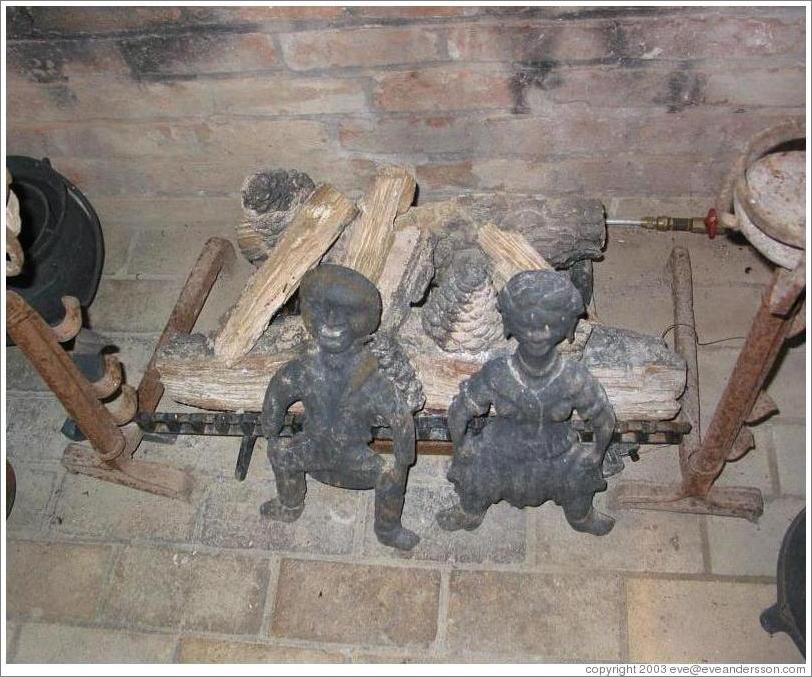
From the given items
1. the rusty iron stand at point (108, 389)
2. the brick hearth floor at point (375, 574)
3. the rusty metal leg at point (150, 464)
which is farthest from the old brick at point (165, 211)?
the brick hearth floor at point (375, 574)

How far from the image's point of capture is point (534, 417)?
2172 mm

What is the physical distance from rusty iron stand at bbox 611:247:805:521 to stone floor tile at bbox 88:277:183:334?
2.08 meters

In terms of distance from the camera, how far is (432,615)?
98.9 inches

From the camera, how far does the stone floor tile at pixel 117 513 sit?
108 inches

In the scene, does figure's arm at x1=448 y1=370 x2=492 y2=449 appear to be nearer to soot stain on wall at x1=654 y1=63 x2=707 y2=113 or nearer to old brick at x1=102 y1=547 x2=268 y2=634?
old brick at x1=102 y1=547 x2=268 y2=634

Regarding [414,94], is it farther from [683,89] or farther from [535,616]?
[535,616]

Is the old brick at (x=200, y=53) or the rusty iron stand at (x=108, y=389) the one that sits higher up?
the old brick at (x=200, y=53)

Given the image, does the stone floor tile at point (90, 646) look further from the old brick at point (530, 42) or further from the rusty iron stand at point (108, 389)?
the old brick at point (530, 42)

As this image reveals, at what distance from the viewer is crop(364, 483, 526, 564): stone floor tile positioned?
2605 millimetres

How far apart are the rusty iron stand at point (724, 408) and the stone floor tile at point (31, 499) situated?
2.15 meters

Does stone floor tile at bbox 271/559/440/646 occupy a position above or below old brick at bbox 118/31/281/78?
below

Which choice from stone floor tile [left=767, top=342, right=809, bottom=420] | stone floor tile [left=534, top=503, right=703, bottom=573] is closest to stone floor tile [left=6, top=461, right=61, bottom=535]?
stone floor tile [left=534, top=503, right=703, bottom=573]

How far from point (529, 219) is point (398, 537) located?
1.21 meters

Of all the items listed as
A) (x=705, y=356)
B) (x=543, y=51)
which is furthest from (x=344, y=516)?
(x=543, y=51)
